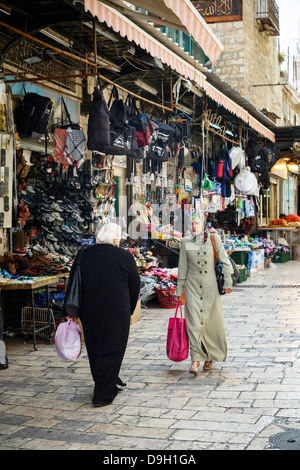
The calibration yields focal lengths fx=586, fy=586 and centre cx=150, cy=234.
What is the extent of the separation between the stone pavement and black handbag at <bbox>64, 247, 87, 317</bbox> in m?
0.85

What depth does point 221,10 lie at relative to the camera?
66.0ft

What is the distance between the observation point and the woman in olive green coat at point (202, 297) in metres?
6.21

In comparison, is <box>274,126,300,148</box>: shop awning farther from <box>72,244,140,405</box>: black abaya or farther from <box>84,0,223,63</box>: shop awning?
<box>72,244,140,405</box>: black abaya

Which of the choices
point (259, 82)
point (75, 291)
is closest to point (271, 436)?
point (75, 291)

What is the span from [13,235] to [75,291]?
12.1 feet

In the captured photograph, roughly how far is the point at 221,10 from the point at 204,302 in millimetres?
16308

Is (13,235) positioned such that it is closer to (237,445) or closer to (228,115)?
(237,445)

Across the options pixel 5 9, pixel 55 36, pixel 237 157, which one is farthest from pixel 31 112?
pixel 237 157

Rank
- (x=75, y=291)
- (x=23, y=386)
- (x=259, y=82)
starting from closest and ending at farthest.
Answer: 1. (x=75, y=291)
2. (x=23, y=386)
3. (x=259, y=82)

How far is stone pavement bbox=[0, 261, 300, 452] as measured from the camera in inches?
170

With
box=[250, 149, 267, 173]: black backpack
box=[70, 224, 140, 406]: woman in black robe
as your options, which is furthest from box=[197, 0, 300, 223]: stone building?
box=[70, 224, 140, 406]: woman in black robe

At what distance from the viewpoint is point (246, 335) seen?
26.5 feet

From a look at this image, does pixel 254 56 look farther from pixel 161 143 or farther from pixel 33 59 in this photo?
pixel 33 59

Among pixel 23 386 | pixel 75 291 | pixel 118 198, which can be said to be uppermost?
pixel 118 198
